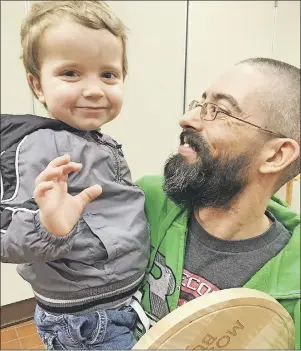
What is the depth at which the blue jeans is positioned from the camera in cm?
79

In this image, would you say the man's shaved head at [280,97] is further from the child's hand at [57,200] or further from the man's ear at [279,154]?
the child's hand at [57,200]

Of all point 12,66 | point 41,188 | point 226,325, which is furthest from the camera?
point 12,66

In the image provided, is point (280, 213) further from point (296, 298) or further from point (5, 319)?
point (5, 319)

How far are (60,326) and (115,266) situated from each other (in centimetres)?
17

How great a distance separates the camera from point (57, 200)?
0.58m

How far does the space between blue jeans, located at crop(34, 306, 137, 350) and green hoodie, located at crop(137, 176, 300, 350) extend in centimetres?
9

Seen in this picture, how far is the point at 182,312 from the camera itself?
25.5 inches

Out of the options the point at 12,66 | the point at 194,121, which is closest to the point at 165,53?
the point at 12,66

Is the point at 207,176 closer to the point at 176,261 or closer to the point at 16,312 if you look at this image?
the point at 176,261

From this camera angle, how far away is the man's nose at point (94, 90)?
29.9 inches

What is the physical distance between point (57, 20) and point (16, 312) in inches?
73.5

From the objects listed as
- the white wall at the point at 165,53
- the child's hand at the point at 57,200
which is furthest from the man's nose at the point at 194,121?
the white wall at the point at 165,53

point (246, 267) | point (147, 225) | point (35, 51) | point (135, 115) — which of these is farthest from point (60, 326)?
point (135, 115)

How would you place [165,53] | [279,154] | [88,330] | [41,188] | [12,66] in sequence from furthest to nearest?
[165,53], [12,66], [279,154], [88,330], [41,188]
